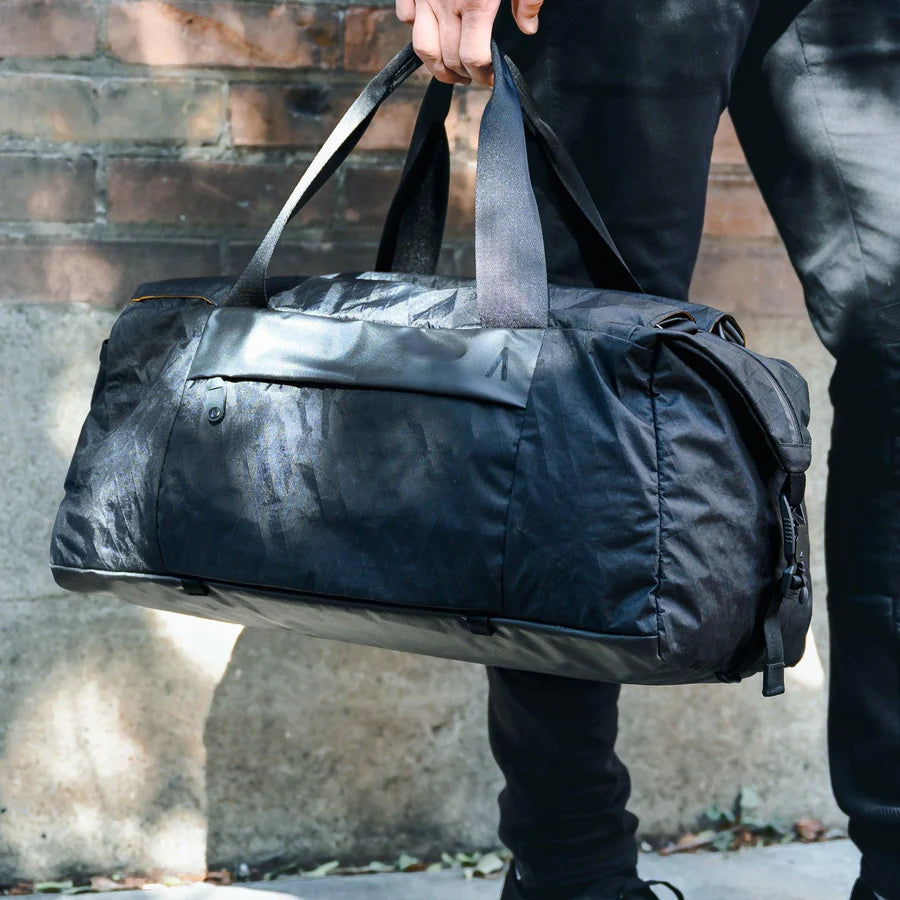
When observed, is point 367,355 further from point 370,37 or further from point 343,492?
point 370,37

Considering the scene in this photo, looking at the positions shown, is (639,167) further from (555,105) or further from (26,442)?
(26,442)

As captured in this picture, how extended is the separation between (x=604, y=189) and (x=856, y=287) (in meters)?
0.33

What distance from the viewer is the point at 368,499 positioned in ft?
4.00

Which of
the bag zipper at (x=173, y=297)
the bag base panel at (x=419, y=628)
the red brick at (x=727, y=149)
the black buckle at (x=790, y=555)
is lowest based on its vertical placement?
the bag base panel at (x=419, y=628)

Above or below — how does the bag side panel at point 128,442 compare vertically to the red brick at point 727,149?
below

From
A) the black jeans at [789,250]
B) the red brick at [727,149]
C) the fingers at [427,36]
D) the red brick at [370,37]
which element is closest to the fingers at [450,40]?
the fingers at [427,36]

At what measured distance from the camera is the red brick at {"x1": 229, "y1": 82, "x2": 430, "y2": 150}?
175 centimetres

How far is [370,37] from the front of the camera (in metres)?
1.76

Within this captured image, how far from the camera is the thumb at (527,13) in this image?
4.22 feet

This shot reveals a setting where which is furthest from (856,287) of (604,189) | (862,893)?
(862,893)

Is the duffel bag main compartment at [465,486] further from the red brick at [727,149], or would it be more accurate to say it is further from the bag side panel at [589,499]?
the red brick at [727,149]

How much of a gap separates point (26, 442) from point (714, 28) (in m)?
1.09

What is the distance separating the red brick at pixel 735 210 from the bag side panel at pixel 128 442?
871 millimetres

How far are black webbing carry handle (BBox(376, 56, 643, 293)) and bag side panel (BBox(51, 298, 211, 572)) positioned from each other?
0.30m
